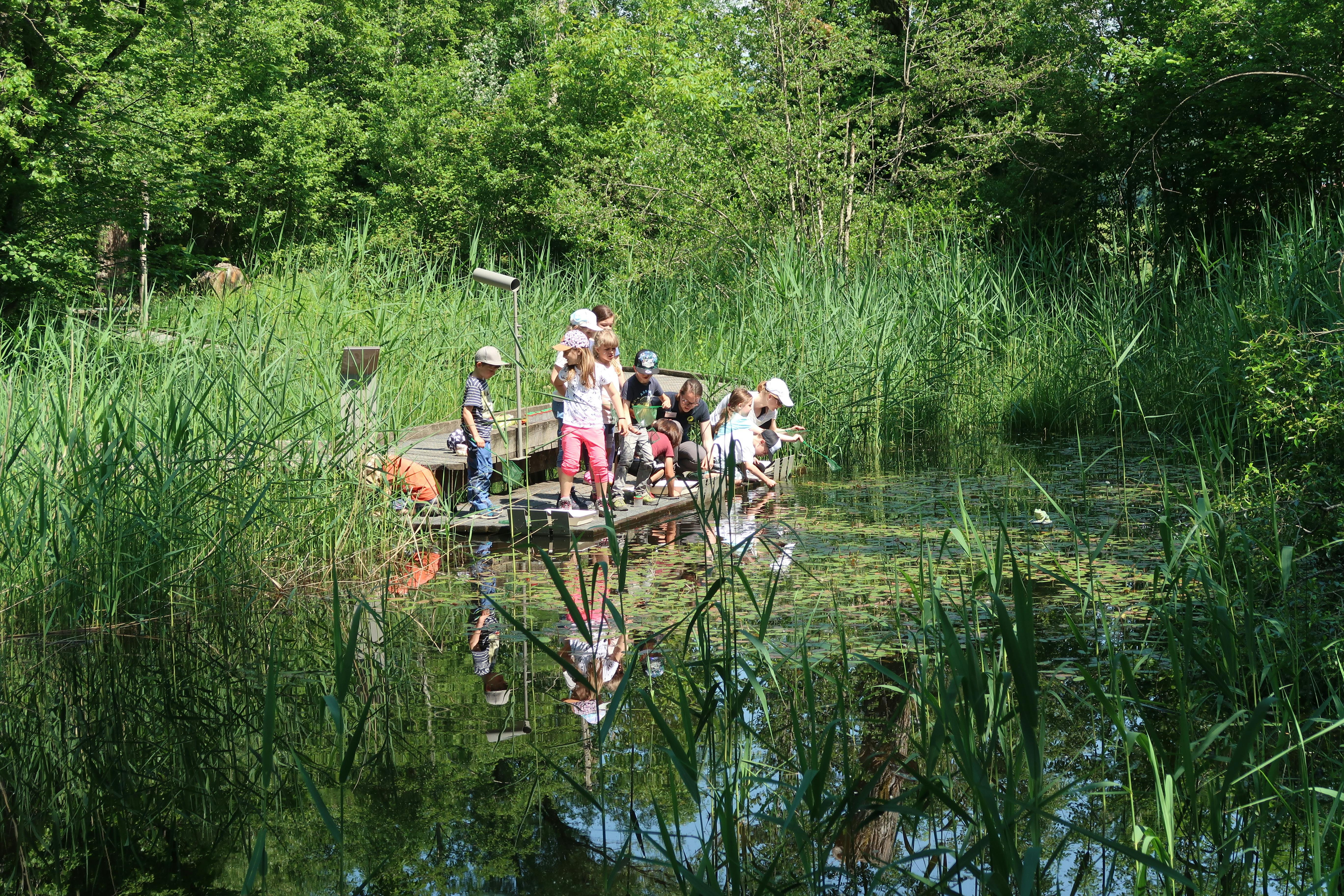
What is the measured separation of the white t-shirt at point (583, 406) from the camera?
859 centimetres

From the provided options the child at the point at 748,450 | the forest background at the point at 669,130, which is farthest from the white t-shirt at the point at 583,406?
the forest background at the point at 669,130

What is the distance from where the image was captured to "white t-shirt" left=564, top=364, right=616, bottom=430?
28.2 feet

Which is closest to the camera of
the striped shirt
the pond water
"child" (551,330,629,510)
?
the pond water

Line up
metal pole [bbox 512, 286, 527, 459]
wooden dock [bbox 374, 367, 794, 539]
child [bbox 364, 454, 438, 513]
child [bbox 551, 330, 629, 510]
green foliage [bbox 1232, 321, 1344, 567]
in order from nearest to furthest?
1. green foliage [bbox 1232, 321, 1344, 567]
2. child [bbox 364, 454, 438, 513]
3. metal pole [bbox 512, 286, 527, 459]
4. wooden dock [bbox 374, 367, 794, 539]
5. child [bbox 551, 330, 629, 510]

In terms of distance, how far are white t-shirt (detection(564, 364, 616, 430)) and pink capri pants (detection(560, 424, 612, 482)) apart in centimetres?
3

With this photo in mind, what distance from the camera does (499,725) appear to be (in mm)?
4672

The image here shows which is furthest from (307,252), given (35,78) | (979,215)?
(979,215)

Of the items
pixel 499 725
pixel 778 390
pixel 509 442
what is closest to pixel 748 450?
pixel 778 390

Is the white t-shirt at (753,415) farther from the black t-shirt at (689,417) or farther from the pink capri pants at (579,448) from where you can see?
the pink capri pants at (579,448)

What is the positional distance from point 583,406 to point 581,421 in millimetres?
102

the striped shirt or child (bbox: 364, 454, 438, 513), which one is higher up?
the striped shirt

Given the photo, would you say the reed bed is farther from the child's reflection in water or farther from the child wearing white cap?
the child wearing white cap

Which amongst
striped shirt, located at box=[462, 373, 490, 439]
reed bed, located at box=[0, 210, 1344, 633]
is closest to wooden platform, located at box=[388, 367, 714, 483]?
striped shirt, located at box=[462, 373, 490, 439]

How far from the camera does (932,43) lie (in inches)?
678
